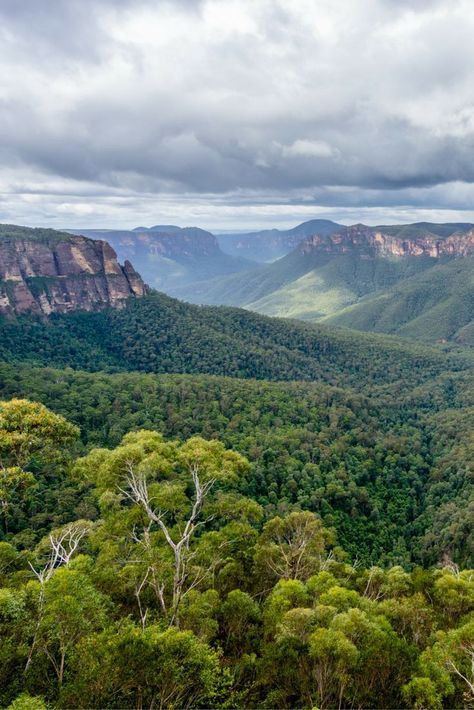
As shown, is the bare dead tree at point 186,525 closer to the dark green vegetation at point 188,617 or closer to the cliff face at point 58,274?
the dark green vegetation at point 188,617

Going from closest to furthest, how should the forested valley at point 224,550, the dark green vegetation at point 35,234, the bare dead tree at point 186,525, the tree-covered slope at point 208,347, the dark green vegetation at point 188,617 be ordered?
the dark green vegetation at point 188,617 → the forested valley at point 224,550 → the bare dead tree at point 186,525 → the tree-covered slope at point 208,347 → the dark green vegetation at point 35,234

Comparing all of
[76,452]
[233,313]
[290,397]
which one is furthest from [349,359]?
[76,452]

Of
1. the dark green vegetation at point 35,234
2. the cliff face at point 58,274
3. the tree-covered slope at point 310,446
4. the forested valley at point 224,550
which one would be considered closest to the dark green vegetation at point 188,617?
the forested valley at point 224,550

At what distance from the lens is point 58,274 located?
152 metres

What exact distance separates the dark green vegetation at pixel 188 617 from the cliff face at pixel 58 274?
12097cm

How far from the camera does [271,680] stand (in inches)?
719

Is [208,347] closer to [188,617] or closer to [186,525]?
[186,525]

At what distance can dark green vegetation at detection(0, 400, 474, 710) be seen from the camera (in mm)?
14500

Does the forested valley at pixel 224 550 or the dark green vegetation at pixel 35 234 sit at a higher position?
the dark green vegetation at pixel 35 234

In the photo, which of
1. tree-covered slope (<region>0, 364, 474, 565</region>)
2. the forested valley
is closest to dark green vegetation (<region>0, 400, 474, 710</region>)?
the forested valley

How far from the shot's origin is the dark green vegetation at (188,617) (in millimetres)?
14500

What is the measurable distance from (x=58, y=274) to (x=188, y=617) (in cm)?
14834

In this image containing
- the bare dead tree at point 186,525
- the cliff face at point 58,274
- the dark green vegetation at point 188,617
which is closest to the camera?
the dark green vegetation at point 188,617

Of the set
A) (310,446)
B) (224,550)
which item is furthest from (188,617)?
(310,446)
